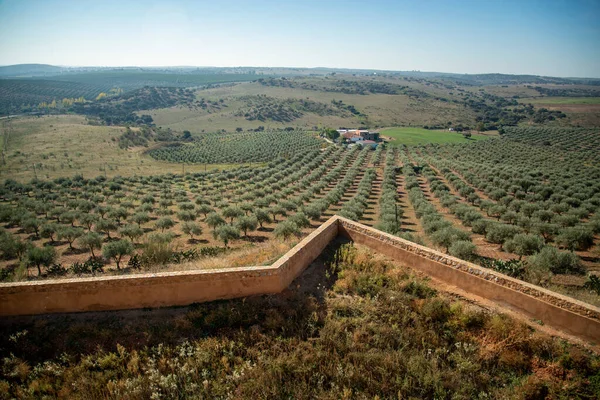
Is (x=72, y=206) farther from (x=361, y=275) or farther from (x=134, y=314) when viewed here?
(x=361, y=275)

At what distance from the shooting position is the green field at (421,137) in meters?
113

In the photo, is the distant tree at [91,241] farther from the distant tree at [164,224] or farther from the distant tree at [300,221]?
the distant tree at [300,221]

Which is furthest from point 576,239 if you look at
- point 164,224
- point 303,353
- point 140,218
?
point 140,218

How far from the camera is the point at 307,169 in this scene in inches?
2726

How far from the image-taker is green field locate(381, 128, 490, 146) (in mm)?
112938

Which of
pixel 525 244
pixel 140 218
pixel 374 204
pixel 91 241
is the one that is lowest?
pixel 140 218

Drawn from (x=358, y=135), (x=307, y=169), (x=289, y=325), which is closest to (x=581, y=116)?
(x=358, y=135)

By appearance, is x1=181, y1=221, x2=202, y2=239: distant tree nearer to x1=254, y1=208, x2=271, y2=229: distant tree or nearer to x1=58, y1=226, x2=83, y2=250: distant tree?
x1=254, y1=208, x2=271, y2=229: distant tree

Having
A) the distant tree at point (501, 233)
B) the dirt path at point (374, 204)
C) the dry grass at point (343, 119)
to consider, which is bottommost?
the dirt path at point (374, 204)

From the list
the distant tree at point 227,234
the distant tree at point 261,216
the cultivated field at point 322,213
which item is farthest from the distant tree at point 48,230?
the distant tree at point 261,216

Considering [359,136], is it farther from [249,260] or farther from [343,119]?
[249,260]

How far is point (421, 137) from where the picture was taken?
119 metres

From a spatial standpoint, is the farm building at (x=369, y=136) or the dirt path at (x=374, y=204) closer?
the dirt path at (x=374, y=204)

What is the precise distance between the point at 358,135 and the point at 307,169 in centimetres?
5554
